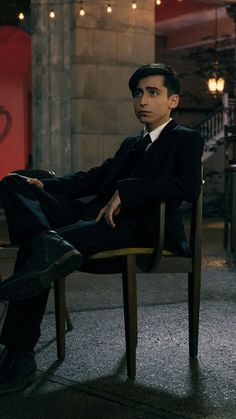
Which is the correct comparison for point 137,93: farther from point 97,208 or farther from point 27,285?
point 27,285

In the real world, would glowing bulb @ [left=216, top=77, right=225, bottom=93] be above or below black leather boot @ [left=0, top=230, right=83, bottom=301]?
above

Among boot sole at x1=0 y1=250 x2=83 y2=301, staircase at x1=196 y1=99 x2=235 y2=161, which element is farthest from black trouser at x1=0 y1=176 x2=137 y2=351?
staircase at x1=196 y1=99 x2=235 y2=161

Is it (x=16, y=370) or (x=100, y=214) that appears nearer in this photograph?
(x=16, y=370)

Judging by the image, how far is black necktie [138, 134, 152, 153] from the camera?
128 inches

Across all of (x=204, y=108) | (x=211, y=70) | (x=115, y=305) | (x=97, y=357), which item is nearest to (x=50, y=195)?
(x=97, y=357)

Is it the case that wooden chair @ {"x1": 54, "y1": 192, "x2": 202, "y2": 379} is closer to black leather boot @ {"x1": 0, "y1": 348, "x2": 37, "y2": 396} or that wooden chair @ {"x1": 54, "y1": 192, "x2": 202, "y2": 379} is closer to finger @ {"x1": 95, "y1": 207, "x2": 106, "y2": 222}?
finger @ {"x1": 95, "y1": 207, "x2": 106, "y2": 222}

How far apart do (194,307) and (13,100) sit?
1030 cm

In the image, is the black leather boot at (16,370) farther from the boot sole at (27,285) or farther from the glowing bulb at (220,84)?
the glowing bulb at (220,84)

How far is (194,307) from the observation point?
3346 millimetres

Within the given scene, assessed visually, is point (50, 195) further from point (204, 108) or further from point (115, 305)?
point (204, 108)

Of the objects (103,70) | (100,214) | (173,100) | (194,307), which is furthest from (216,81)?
(100,214)

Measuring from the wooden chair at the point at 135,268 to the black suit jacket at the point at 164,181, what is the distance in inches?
2.3

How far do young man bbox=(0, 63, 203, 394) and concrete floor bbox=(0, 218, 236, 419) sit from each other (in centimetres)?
22

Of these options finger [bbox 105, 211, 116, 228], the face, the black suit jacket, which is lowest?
finger [bbox 105, 211, 116, 228]
